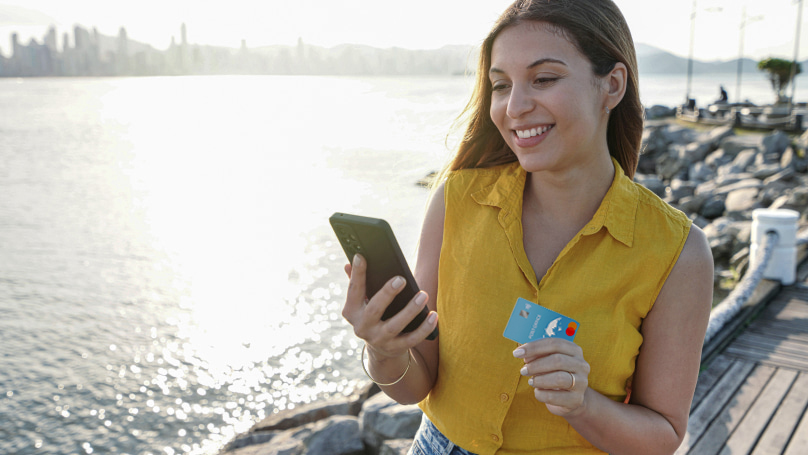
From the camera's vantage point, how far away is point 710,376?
13.3 feet

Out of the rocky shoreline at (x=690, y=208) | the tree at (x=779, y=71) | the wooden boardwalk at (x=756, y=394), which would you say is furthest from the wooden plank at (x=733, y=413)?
the tree at (x=779, y=71)

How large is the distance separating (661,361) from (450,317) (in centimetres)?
53

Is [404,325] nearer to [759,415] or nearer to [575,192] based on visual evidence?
[575,192]

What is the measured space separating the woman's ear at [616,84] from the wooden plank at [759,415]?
2.54 m

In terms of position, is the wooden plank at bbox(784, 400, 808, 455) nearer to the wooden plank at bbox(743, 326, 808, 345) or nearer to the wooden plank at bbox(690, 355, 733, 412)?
the wooden plank at bbox(690, 355, 733, 412)

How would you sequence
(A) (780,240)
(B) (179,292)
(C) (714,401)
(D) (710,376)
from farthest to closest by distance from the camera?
1. (B) (179,292)
2. (A) (780,240)
3. (D) (710,376)
4. (C) (714,401)

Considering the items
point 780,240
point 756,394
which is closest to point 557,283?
point 756,394

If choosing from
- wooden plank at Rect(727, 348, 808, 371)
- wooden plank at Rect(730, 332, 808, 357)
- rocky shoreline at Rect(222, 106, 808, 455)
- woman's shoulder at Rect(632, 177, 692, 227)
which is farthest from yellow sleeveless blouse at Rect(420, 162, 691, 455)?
wooden plank at Rect(730, 332, 808, 357)

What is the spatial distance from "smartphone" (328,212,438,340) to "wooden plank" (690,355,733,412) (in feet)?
9.71

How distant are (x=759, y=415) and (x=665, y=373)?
8.92 ft

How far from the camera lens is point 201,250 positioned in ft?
43.7

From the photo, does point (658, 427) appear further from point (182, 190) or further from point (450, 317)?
point (182, 190)

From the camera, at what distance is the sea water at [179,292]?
22.3 ft

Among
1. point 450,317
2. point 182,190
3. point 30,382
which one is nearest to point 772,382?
point 450,317
